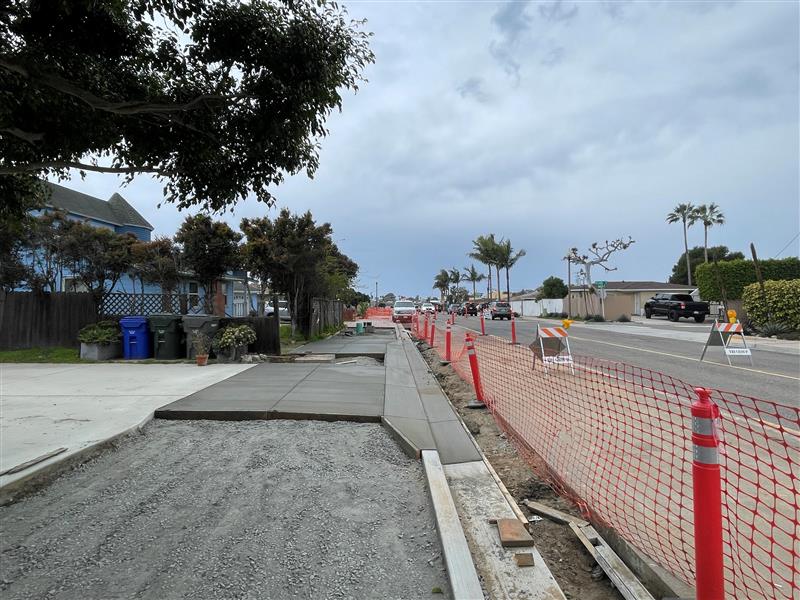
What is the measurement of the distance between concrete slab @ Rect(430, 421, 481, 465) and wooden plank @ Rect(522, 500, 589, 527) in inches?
44.5

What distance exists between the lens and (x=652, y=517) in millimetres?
3777

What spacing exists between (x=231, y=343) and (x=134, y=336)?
2705 mm

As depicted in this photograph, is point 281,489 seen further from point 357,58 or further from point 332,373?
point 332,373

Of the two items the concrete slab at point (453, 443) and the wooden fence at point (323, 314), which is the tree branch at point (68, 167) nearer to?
the concrete slab at point (453, 443)

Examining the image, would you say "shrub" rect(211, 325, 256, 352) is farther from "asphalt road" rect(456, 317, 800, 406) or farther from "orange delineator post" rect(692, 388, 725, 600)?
"orange delineator post" rect(692, 388, 725, 600)

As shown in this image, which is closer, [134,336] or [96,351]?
[96,351]

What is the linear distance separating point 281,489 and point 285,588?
146 cm

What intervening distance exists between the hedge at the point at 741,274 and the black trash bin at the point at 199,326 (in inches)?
1079

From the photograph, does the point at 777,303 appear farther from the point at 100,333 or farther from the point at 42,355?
the point at 42,355

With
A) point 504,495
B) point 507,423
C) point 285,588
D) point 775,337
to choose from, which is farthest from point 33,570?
point 775,337

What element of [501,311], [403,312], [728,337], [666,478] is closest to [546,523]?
[666,478]

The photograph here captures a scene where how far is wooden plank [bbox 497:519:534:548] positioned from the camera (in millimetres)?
3301

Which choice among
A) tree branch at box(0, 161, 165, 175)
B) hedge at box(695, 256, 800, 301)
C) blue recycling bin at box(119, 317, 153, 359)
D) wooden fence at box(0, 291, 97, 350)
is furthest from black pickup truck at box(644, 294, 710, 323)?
tree branch at box(0, 161, 165, 175)

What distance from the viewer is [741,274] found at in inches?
1151
